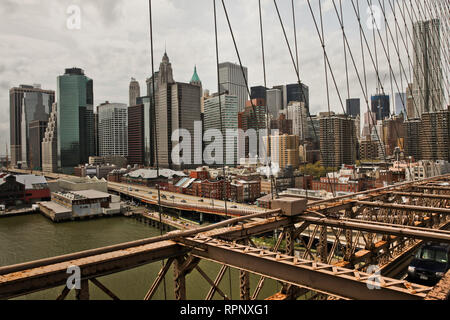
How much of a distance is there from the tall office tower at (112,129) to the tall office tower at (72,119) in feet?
29.3

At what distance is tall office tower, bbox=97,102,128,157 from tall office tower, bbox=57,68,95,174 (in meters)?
8.92

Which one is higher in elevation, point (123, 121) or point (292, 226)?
point (123, 121)

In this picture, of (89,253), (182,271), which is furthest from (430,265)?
(89,253)

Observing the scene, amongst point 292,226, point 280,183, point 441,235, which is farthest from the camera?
point 280,183

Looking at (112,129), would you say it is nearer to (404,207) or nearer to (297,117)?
(297,117)

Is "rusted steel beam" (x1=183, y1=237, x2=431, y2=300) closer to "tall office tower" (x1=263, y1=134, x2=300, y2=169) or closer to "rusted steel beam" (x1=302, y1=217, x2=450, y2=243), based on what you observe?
"rusted steel beam" (x1=302, y1=217, x2=450, y2=243)

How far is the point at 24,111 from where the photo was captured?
331 feet

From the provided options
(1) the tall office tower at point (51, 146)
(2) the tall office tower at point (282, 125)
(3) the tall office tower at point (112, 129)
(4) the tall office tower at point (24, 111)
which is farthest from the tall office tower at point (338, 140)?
(4) the tall office tower at point (24, 111)

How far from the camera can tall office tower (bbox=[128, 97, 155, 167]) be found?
90125mm

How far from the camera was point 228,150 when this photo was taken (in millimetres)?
69812

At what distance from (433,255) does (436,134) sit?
3124 centimetres

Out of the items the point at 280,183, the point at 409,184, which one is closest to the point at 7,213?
the point at 280,183
